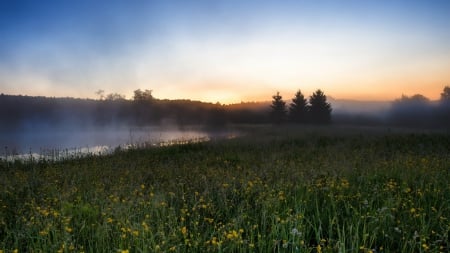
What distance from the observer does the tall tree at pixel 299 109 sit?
2557 inches

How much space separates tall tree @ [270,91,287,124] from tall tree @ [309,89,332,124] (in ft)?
17.5

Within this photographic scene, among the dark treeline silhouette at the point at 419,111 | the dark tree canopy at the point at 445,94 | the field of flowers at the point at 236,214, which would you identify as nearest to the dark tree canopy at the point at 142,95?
the dark treeline silhouette at the point at 419,111

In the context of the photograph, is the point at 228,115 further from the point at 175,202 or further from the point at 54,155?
the point at 175,202

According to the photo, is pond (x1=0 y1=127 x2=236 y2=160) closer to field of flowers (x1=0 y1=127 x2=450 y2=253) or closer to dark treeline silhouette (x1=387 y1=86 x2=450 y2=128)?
field of flowers (x1=0 y1=127 x2=450 y2=253)

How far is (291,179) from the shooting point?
25.1 ft

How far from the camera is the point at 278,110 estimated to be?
214 ft

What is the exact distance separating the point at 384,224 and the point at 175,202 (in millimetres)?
3522

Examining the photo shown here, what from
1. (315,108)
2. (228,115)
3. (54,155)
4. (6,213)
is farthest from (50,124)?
(6,213)

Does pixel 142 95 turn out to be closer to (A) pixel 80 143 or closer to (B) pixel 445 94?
(A) pixel 80 143

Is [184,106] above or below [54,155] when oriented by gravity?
above

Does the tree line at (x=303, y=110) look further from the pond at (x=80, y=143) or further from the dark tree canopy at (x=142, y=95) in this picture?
the dark tree canopy at (x=142, y=95)

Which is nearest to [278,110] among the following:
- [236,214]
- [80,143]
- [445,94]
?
[80,143]

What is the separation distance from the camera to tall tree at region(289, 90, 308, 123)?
2557 inches

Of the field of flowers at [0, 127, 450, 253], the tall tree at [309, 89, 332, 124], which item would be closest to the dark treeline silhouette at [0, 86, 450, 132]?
the tall tree at [309, 89, 332, 124]
